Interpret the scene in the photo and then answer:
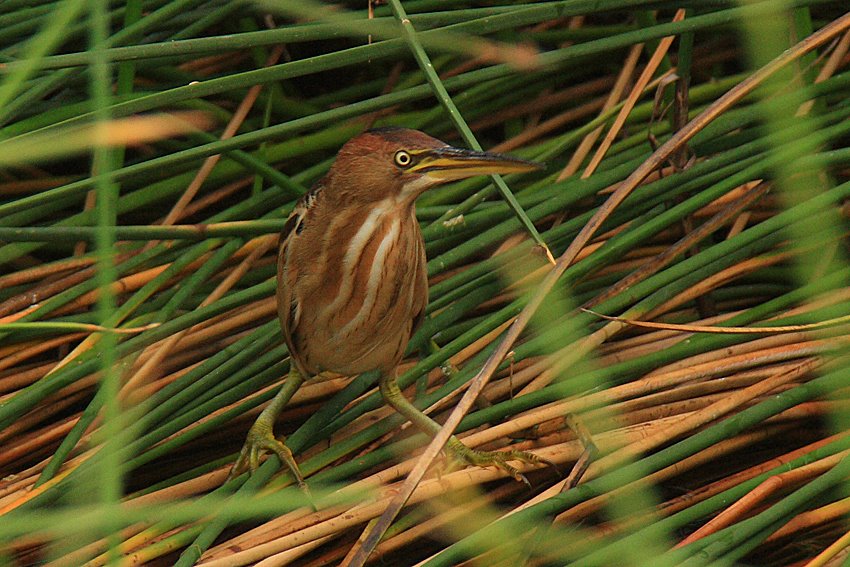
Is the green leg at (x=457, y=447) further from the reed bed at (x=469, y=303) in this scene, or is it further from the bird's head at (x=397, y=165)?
the bird's head at (x=397, y=165)

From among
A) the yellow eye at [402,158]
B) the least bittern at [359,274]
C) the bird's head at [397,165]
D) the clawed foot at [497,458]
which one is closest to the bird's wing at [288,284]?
the least bittern at [359,274]

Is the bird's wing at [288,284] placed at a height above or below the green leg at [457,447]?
above

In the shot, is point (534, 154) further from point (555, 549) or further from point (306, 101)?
point (555, 549)

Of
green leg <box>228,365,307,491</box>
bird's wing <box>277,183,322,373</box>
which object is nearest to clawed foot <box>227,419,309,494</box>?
green leg <box>228,365,307,491</box>

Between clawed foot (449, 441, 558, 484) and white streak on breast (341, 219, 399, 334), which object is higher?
white streak on breast (341, 219, 399, 334)

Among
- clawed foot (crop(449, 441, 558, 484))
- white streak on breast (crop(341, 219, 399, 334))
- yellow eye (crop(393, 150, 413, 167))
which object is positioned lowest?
clawed foot (crop(449, 441, 558, 484))

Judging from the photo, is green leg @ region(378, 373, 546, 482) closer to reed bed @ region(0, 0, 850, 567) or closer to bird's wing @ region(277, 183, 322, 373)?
reed bed @ region(0, 0, 850, 567)

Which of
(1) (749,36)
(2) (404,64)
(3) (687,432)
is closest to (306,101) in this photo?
(2) (404,64)
